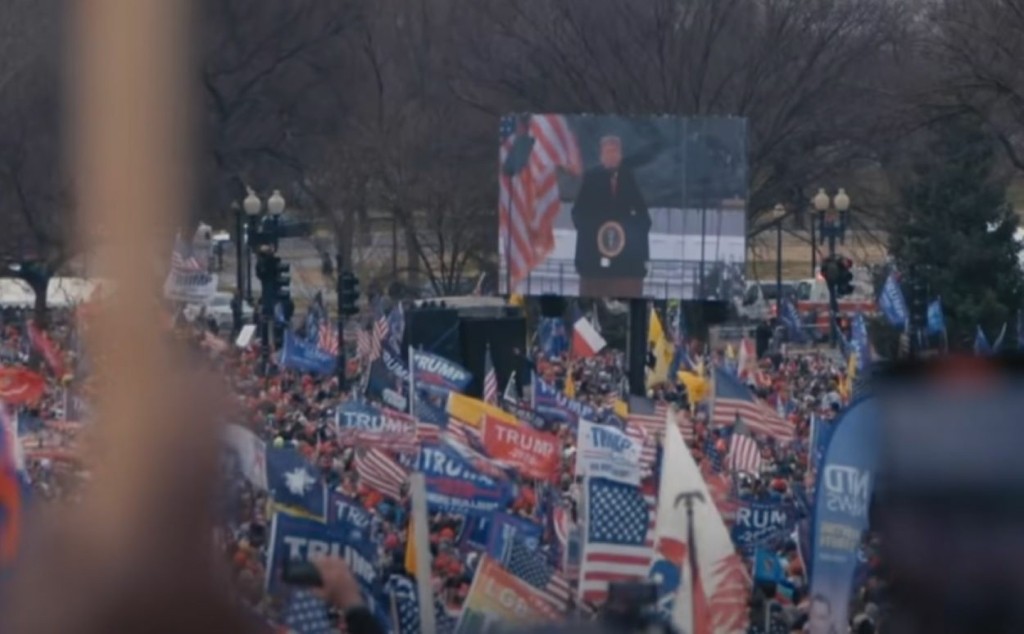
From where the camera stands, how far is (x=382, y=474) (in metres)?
13.9

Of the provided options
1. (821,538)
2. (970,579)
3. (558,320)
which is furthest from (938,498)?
(558,320)

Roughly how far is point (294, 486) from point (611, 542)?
1.53m

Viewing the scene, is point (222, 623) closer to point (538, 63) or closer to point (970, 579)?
point (970, 579)

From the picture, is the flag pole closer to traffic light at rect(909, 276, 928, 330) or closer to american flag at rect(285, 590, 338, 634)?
american flag at rect(285, 590, 338, 634)

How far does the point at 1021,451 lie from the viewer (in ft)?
13.7

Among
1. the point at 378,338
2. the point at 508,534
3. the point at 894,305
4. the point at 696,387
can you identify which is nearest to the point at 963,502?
the point at 508,534

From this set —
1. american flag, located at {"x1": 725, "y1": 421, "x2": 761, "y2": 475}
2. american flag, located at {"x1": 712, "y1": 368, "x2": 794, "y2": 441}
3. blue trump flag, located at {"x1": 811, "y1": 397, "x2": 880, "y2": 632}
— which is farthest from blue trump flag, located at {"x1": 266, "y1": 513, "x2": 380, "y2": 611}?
american flag, located at {"x1": 712, "y1": 368, "x2": 794, "y2": 441}

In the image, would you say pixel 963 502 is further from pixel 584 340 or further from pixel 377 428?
pixel 584 340

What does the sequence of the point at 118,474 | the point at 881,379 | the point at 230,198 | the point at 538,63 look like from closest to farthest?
the point at 881,379, the point at 118,474, the point at 230,198, the point at 538,63

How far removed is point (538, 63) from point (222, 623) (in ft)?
122

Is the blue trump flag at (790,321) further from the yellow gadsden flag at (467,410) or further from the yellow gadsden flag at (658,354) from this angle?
the yellow gadsden flag at (467,410)

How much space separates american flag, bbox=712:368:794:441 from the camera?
1733cm

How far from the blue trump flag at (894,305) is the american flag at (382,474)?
46.3 ft

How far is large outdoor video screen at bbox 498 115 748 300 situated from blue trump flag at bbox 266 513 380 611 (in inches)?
643
